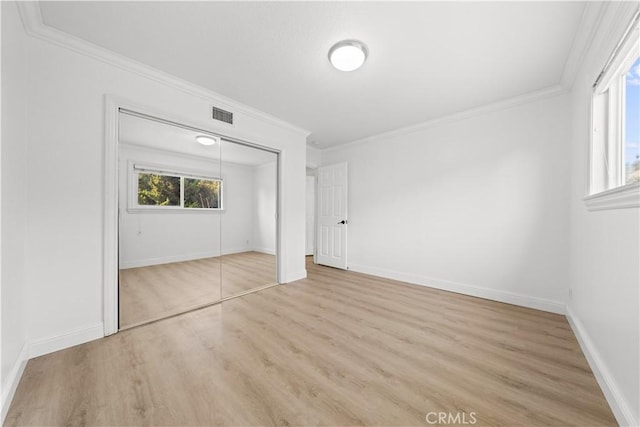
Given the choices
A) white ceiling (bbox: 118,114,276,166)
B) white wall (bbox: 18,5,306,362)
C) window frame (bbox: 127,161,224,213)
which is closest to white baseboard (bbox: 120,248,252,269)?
white wall (bbox: 18,5,306,362)

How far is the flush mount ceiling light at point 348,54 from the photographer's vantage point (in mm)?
1949

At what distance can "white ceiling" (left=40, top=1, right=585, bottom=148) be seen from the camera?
1.64m

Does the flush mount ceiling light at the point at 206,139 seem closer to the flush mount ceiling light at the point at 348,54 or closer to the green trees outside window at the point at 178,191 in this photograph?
the green trees outside window at the point at 178,191

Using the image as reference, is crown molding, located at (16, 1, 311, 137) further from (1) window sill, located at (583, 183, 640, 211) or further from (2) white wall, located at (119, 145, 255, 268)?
(1) window sill, located at (583, 183, 640, 211)

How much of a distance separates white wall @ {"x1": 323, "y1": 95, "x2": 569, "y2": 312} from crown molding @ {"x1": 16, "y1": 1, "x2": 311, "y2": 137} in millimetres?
2600

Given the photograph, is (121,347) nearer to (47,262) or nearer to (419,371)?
(47,262)

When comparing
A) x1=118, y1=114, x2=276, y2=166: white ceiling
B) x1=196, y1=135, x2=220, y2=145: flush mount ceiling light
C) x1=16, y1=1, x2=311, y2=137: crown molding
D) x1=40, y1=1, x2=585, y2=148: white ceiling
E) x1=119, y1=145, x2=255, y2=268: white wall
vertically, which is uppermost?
x1=40, y1=1, x2=585, y2=148: white ceiling

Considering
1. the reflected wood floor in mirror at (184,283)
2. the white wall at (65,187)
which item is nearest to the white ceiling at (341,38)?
the white wall at (65,187)

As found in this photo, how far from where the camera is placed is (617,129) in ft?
5.70

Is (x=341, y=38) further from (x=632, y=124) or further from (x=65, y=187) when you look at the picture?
(x=65, y=187)

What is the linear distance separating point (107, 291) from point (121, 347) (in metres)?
0.50

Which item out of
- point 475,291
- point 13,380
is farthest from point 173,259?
point 475,291

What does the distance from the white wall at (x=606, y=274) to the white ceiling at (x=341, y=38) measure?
320 millimetres

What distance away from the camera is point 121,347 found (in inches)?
75.5
